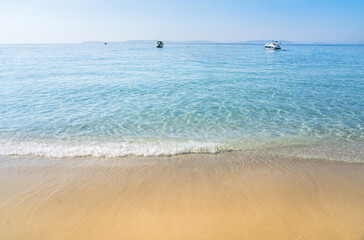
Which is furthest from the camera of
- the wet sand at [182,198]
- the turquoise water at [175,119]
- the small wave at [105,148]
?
the turquoise water at [175,119]

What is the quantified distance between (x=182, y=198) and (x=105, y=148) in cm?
390

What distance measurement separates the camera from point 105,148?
741 cm

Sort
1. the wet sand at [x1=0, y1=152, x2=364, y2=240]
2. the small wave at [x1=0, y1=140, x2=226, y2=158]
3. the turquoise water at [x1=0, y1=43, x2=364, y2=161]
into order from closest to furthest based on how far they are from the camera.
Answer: the wet sand at [x1=0, y1=152, x2=364, y2=240] < the small wave at [x1=0, y1=140, x2=226, y2=158] < the turquoise water at [x1=0, y1=43, x2=364, y2=161]

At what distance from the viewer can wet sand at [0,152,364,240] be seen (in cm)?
395

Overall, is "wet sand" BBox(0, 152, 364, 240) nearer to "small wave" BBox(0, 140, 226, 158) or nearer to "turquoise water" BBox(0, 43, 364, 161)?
"small wave" BBox(0, 140, 226, 158)

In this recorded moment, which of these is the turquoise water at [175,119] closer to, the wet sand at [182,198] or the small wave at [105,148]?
the small wave at [105,148]

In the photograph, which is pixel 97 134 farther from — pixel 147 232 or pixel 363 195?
pixel 363 195

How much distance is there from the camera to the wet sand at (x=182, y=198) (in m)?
3.95

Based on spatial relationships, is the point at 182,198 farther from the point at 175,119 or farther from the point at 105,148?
the point at 175,119

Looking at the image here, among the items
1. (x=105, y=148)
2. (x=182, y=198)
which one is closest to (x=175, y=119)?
(x=105, y=148)

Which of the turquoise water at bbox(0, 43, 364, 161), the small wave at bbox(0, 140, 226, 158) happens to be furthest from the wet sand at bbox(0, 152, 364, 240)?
the turquoise water at bbox(0, 43, 364, 161)

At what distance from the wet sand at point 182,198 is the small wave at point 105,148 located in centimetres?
39

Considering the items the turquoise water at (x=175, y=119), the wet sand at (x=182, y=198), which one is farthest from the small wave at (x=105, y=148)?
the wet sand at (x=182, y=198)

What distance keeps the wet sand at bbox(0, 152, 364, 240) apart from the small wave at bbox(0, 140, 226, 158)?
1.26 ft
